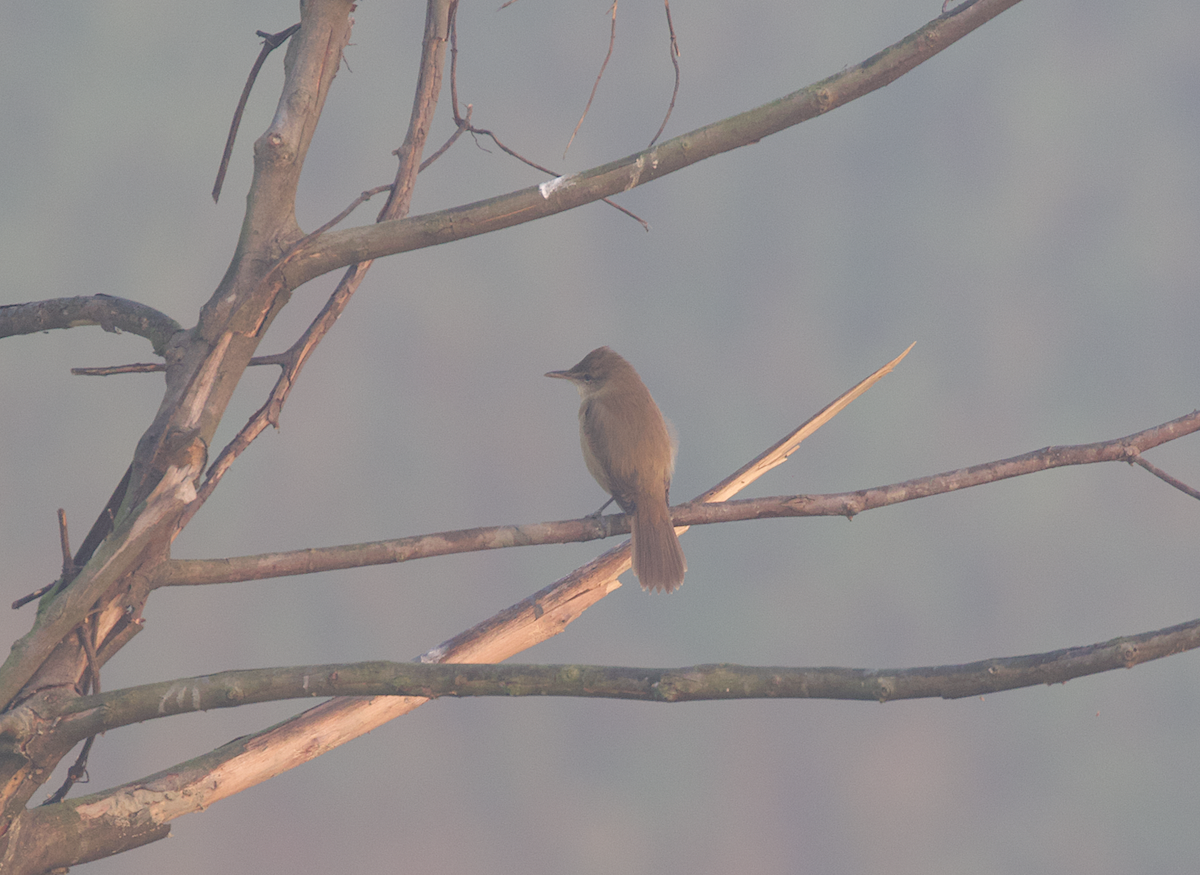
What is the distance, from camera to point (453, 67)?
4.20 meters

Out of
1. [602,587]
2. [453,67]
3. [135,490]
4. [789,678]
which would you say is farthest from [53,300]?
[789,678]

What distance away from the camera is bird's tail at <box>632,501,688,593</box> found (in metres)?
4.36

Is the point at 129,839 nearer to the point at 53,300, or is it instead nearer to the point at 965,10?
the point at 53,300

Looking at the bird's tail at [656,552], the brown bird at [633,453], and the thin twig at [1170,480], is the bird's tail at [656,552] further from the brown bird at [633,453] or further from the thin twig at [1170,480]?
the thin twig at [1170,480]

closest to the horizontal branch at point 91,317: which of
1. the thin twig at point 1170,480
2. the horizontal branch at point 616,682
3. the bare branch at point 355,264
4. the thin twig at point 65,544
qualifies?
the bare branch at point 355,264

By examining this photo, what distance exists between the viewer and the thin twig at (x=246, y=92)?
3.76 metres

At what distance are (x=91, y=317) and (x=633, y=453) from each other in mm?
2141

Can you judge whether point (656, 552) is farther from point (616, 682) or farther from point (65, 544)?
point (65, 544)

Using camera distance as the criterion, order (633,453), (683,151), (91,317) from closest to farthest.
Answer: (683,151), (91,317), (633,453)

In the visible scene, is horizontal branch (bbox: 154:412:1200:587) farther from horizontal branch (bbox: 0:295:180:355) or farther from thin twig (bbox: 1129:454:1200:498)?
horizontal branch (bbox: 0:295:180:355)

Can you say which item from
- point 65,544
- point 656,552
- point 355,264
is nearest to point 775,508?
point 656,552

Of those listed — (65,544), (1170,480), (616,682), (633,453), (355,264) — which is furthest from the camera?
(633,453)

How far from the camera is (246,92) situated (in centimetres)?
381

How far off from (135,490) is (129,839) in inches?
38.8
